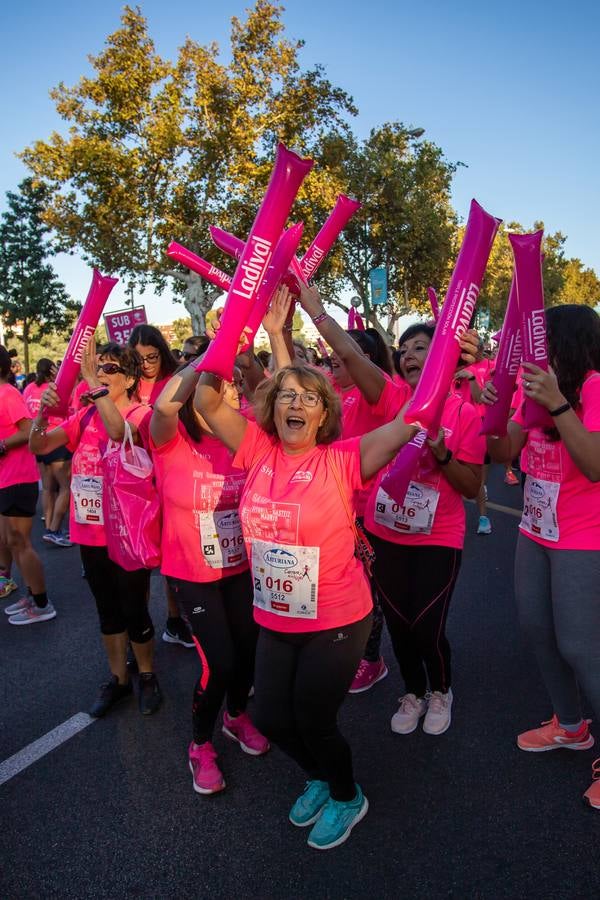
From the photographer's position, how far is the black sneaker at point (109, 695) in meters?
3.61

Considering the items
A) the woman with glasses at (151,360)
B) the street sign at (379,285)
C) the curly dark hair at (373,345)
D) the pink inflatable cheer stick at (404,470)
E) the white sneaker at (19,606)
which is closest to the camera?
the pink inflatable cheer stick at (404,470)

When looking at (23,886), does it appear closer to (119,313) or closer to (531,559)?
(531,559)

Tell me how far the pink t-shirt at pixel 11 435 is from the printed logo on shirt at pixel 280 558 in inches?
129

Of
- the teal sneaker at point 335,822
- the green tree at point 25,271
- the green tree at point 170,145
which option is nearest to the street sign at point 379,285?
the green tree at point 170,145

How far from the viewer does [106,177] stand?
19.3 metres

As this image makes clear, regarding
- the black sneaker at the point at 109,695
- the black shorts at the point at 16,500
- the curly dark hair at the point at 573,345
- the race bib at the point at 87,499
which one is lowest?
the black sneaker at the point at 109,695

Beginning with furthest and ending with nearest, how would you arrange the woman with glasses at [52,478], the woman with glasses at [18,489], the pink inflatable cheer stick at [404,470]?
the woman with glasses at [52,478]
the woman with glasses at [18,489]
the pink inflatable cheer stick at [404,470]

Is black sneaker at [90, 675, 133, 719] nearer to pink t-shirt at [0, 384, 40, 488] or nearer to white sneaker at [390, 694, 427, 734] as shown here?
white sneaker at [390, 694, 427, 734]

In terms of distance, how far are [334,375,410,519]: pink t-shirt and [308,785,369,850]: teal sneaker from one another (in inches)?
52.5

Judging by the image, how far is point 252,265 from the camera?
226 centimetres

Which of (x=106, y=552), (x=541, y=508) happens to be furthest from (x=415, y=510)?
(x=106, y=552)

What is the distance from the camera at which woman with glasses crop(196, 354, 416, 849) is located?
7.88 feet

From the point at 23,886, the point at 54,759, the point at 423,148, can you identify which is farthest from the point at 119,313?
the point at 423,148

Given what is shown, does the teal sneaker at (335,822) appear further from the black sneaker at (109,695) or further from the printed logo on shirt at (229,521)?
the black sneaker at (109,695)
